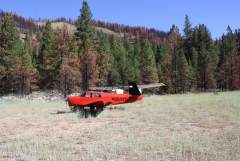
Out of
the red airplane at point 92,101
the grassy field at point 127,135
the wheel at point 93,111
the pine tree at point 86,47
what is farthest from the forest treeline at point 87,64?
the grassy field at point 127,135

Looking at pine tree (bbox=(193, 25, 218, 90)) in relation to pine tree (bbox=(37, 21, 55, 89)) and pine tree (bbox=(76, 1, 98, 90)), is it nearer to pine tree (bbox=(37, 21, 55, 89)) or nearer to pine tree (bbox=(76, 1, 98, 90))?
pine tree (bbox=(76, 1, 98, 90))

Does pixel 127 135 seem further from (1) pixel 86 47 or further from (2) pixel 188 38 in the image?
(2) pixel 188 38

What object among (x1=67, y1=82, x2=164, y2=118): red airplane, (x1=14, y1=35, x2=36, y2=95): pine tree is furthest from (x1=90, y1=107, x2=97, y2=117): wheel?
(x1=14, y1=35, x2=36, y2=95): pine tree

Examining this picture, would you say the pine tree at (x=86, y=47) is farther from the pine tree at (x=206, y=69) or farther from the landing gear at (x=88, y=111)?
the landing gear at (x=88, y=111)

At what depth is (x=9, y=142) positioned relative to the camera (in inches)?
653

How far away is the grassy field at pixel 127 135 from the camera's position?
527 inches

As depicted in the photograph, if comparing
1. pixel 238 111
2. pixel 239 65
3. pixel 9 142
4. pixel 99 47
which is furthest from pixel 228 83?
pixel 9 142

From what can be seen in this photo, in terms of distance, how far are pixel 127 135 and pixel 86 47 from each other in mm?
48728

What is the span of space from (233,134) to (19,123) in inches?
453

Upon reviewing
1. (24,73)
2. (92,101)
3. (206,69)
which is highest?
(206,69)

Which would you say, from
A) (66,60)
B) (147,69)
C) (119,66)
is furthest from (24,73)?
(147,69)

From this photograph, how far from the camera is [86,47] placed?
6538cm

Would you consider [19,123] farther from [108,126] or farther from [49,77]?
[49,77]

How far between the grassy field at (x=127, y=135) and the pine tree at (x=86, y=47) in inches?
1471
